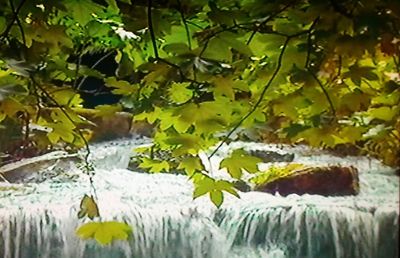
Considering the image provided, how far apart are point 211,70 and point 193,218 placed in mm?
413

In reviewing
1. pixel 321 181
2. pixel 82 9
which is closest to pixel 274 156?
pixel 321 181

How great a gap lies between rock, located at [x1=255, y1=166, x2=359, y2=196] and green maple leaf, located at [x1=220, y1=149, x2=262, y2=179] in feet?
0.67

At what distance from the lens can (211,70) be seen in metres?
0.89

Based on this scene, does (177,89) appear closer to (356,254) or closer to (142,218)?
(142,218)

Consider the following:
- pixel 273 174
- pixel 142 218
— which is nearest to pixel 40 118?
pixel 142 218

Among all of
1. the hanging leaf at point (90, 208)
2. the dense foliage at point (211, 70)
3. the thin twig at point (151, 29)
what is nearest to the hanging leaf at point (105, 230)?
the hanging leaf at point (90, 208)

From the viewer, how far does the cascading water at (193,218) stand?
117 cm

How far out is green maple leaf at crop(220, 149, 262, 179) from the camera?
3.26 ft

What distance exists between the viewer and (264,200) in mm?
1270

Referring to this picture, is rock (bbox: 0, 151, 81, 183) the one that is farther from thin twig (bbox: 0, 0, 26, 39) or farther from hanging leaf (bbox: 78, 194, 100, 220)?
thin twig (bbox: 0, 0, 26, 39)

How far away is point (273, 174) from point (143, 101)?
0.36 metres

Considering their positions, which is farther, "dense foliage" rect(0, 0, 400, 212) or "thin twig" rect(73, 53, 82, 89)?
"thin twig" rect(73, 53, 82, 89)

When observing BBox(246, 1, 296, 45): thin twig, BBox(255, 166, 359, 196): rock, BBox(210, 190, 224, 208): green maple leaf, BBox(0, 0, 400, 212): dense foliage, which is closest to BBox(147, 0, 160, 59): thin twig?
BBox(0, 0, 400, 212): dense foliage

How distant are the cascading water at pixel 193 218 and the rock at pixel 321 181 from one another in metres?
0.02
